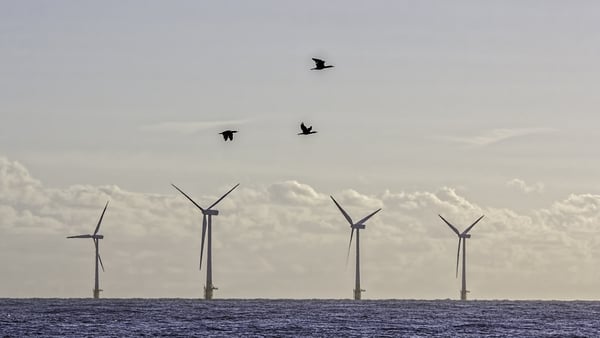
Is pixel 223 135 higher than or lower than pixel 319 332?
higher

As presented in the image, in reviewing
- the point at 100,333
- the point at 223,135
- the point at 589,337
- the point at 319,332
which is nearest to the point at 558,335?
the point at 589,337

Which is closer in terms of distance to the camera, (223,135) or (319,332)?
(223,135)

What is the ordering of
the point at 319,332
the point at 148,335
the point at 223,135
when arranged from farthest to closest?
1. the point at 319,332
2. the point at 148,335
3. the point at 223,135

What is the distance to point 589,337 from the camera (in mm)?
187125

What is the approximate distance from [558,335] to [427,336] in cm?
2072

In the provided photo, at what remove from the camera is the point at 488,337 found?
18212 centimetres

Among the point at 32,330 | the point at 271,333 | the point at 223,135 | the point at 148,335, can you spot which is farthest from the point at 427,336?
the point at 223,135

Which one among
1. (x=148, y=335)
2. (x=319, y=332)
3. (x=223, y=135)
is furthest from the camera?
(x=319, y=332)

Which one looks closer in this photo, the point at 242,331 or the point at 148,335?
the point at 148,335

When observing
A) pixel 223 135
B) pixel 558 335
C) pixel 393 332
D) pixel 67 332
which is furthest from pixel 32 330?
pixel 223 135

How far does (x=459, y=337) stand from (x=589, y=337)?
18.9 meters

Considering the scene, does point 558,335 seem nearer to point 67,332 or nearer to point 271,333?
point 271,333

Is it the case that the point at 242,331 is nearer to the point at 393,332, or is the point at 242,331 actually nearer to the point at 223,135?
the point at 393,332

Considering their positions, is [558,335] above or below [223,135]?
below
